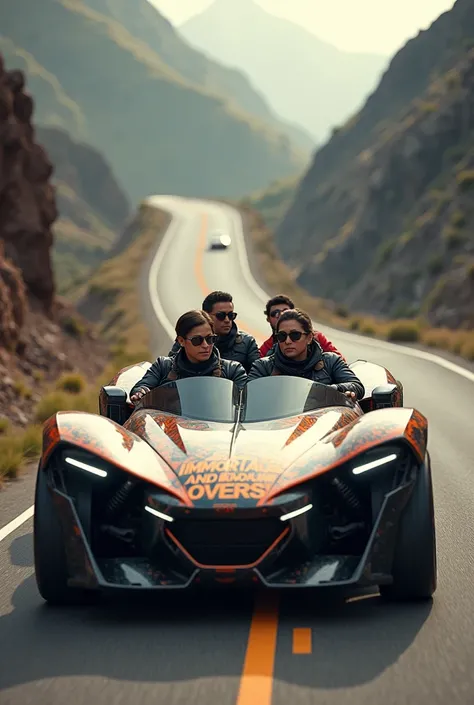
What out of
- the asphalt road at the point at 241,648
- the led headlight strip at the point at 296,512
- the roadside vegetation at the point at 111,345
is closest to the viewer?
the asphalt road at the point at 241,648

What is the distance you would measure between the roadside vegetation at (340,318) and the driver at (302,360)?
52.0 feet

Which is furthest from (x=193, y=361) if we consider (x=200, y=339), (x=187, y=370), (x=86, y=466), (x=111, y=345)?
(x=111, y=345)

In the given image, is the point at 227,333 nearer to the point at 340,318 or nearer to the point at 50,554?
the point at 50,554

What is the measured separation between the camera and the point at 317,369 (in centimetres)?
869

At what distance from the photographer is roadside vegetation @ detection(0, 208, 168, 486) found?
44.2 feet

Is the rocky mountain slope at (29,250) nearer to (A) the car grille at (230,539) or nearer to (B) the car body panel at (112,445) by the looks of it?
(B) the car body panel at (112,445)

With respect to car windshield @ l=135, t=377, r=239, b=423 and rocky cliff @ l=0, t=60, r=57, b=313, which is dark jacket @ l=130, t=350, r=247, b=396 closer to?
car windshield @ l=135, t=377, r=239, b=423

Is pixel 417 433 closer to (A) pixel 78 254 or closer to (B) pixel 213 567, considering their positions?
(B) pixel 213 567

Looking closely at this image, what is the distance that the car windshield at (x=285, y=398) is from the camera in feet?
24.5

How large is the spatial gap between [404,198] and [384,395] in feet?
233

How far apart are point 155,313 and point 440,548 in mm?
38145

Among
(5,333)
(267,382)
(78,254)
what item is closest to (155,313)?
(5,333)

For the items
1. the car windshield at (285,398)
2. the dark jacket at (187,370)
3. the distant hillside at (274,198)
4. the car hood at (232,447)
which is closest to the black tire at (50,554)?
the car hood at (232,447)

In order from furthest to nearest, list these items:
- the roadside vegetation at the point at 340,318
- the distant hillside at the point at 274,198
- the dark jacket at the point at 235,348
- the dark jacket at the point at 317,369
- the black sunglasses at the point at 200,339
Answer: the distant hillside at the point at 274,198, the roadside vegetation at the point at 340,318, the dark jacket at the point at 235,348, the dark jacket at the point at 317,369, the black sunglasses at the point at 200,339
